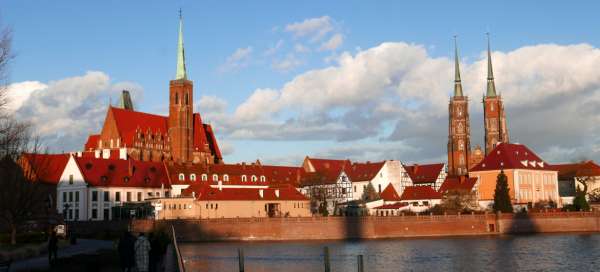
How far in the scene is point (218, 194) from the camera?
102250 millimetres

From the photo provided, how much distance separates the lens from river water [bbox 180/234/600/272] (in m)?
56.0

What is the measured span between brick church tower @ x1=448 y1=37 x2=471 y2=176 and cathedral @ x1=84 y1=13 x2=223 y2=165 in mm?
53612

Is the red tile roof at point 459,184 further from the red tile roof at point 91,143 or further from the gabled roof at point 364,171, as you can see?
the red tile roof at point 91,143

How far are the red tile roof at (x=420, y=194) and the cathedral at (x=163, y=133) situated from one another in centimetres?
3723

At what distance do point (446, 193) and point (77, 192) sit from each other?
5236 centimetres

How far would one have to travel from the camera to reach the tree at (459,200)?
357 ft

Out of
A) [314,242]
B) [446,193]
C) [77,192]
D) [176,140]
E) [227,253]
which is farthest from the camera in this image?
[176,140]

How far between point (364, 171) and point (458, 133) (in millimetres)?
51723

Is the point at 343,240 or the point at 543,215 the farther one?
the point at 543,215

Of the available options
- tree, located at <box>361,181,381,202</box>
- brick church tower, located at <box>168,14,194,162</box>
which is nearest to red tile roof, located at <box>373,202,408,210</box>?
tree, located at <box>361,181,381,202</box>

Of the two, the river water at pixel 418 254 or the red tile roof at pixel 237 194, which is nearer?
the river water at pixel 418 254

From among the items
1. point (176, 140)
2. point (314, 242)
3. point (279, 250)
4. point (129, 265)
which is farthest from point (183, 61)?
point (129, 265)

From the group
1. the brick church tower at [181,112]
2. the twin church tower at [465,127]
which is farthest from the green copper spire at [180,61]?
the twin church tower at [465,127]

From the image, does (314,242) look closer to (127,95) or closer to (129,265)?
(129,265)
